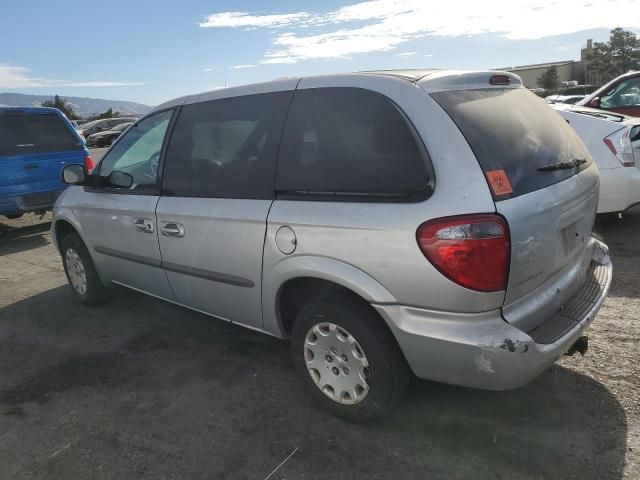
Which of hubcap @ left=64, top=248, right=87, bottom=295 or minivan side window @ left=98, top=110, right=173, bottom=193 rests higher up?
minivan side window @ left=98, top=110, right=173, bottom=193

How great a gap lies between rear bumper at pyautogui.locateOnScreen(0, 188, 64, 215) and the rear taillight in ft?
23.7

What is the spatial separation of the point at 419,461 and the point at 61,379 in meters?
2.45

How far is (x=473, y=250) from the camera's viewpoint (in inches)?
85.9

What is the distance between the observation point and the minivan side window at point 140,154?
375 cm

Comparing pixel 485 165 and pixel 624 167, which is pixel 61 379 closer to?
pixel 485 165

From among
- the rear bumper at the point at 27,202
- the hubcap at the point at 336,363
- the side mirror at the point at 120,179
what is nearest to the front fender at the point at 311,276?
the hubcap at the point at 336,363

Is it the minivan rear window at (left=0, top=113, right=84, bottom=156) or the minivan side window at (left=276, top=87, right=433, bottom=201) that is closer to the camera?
the minivan side window at (left=276, top=87, right=433, bottom=201)

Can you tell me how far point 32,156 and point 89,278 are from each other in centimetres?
363

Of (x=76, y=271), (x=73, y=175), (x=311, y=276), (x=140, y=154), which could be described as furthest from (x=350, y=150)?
(x=76, y=271)

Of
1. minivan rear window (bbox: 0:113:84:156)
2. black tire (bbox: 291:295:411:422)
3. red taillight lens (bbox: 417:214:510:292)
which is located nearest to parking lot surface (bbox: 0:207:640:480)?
black tire (bbox: 291:295:411:422)

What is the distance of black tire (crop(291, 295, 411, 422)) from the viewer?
2504mm

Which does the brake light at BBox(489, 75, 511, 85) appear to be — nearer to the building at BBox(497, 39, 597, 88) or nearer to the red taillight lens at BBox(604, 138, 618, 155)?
the red taillight lens at BBox(604, 138, 618, 155)

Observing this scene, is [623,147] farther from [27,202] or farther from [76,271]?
[27,202]

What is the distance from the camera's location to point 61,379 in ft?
11.5
